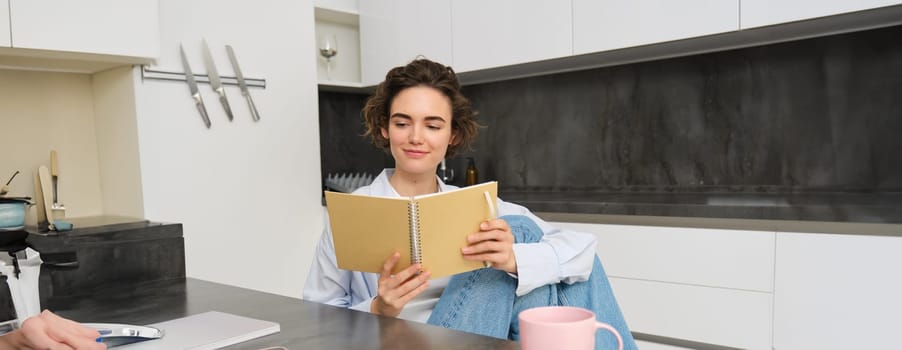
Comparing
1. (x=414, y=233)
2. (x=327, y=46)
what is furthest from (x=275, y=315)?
(x=327, y=46)

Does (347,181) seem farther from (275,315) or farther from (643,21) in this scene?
Result: (275,315)

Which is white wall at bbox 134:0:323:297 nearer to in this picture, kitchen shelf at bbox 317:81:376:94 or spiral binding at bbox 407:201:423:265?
kitchen shelf at bbox 317:81:376:94

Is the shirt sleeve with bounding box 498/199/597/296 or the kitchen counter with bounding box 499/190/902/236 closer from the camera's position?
the shirt sleeve with bounding box 498/199/597/296

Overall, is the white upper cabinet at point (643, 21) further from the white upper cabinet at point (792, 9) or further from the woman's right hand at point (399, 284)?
the woman's right hand at point (399, 284)

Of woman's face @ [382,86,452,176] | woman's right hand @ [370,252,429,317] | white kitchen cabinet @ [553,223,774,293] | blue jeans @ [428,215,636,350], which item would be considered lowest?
white kitchen cabinet @ [553,223,774,293]

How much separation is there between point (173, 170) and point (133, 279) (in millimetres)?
982

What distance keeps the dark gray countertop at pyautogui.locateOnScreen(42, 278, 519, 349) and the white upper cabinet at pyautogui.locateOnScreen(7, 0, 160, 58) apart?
1.05 m

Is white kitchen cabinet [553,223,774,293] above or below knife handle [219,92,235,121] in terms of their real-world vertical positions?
below

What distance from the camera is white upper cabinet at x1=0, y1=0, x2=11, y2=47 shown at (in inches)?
73.3

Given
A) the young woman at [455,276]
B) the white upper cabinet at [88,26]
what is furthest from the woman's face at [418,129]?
the white upper cabinet at [88,26]

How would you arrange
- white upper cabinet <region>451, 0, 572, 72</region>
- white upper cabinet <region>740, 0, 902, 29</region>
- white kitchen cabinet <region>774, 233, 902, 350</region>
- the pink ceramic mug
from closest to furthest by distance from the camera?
the pink ceramic mug
white kitchen cabinet <region>774, 233, 902, 350</region>
white upper cabinet <region>740, 0, 902, 29</region>
white upper cabinet <region>451, 0, 572, 72</region>

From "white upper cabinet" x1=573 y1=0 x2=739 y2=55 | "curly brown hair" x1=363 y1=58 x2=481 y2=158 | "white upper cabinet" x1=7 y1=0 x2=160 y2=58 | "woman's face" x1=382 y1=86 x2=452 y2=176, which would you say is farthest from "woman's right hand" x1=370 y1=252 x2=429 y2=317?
"white upper cabinet" x1=7 y1=0 x2=160 y2=58

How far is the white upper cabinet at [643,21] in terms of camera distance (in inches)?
78.0

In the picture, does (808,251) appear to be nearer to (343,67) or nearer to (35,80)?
(343,67)
